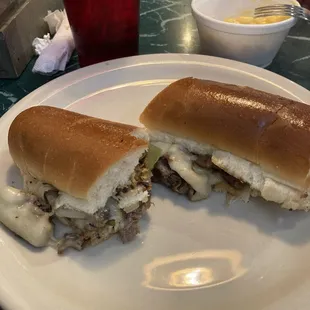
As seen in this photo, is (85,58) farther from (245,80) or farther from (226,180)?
(226,180)

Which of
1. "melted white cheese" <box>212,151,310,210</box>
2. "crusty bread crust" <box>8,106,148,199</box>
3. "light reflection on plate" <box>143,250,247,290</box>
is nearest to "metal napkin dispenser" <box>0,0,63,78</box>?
"crusty bread crust" <box>8,106,148,199</box>

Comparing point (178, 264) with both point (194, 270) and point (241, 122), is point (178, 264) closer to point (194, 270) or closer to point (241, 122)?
point (194, 270)

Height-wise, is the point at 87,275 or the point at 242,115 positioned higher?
the point at 242,115

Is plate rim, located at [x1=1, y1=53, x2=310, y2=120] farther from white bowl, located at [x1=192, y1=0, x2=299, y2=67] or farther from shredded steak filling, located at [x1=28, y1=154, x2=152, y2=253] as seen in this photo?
shredded steak filling, located at [x1=28, y1=154, x2=152, y2=253]

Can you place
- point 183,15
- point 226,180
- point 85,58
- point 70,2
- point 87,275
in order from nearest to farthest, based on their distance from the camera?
1. point 87,275
2. point 226,180
3. point 70,2
4. point 85,58
5. point 183,15

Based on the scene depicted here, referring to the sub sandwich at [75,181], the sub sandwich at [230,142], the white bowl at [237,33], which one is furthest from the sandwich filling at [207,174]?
the white bowl at [237,33]

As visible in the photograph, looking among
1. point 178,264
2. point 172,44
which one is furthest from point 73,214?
point 172,44

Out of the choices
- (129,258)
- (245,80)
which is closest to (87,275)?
(129,258)
